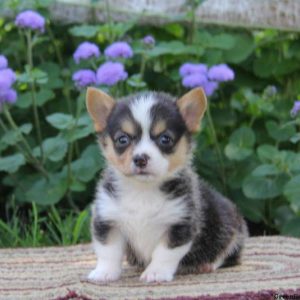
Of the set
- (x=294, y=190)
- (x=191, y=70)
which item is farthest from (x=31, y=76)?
(x=294, y=190)

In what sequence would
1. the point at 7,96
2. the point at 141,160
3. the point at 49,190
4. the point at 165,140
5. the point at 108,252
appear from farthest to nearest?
the point at 49,190 < the point at 7,96 < the point at 108,252 < the point at 165,140 < the point at 141,160

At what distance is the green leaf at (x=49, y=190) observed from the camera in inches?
238

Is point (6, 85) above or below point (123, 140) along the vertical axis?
below

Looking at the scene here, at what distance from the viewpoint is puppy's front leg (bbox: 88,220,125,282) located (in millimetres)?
4129

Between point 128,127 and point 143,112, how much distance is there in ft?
0.28

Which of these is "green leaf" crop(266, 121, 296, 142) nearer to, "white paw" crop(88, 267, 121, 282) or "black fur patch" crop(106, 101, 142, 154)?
"black fur patch" crop(106, 101, 142, 154)

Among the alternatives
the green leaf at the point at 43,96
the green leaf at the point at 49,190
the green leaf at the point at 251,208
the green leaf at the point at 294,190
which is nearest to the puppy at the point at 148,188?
the green leaf at the point at 294,190

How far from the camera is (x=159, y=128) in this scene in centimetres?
400

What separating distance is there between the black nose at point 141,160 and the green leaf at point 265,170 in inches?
72.0

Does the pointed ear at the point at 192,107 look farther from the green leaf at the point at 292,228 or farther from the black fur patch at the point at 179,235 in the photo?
the green leaf at the point at 292,228

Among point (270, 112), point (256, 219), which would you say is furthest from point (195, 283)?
point (270, 112)

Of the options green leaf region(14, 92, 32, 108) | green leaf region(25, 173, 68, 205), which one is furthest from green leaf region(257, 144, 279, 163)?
green leaf region(14, 92, 32, 108)

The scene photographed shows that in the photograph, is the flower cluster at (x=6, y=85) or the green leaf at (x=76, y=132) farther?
the green leaf at (x=76, y=132)

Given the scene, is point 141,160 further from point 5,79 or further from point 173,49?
point 173,49
